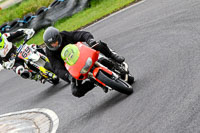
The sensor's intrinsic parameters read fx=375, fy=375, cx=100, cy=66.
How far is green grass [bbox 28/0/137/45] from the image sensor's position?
48.4ft

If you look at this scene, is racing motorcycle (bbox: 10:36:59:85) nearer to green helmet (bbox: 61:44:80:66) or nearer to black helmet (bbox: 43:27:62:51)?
black helmet (bbox: 43:27:62:51)

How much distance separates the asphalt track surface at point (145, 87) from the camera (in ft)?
17.6

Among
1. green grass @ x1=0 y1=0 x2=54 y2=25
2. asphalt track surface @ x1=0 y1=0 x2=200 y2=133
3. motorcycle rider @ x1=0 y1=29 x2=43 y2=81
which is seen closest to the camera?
asphalt track surface @ x1=0 y1=0 x2=200 y2=133

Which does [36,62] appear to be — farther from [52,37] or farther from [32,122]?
[52,37]

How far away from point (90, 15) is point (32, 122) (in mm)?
8430

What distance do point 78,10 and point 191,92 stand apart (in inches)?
484

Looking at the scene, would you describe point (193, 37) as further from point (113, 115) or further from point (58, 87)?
point (58, 87)

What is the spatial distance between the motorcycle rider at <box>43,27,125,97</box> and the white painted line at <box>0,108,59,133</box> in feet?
3.39

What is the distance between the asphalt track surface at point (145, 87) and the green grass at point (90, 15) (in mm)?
1623

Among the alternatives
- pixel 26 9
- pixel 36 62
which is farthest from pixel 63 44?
pixel 26 9

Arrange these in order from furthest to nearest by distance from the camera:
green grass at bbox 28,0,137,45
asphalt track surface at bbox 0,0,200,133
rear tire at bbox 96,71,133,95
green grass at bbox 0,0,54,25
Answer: green grass at bbox 0,0,54,25 → green grass at bbox 28,0,137,45 → rear tire at bbox 96,71,133,95 → asphalt track surface at bbox 0,0,200,133

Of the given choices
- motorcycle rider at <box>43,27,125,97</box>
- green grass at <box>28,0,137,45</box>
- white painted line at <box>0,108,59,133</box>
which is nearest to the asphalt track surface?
white painted line at <box>0,108,59,133</box>

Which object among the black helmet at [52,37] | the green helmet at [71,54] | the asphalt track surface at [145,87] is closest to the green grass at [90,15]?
the asphalt track surface at [145,87]

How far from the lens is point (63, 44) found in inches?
289
